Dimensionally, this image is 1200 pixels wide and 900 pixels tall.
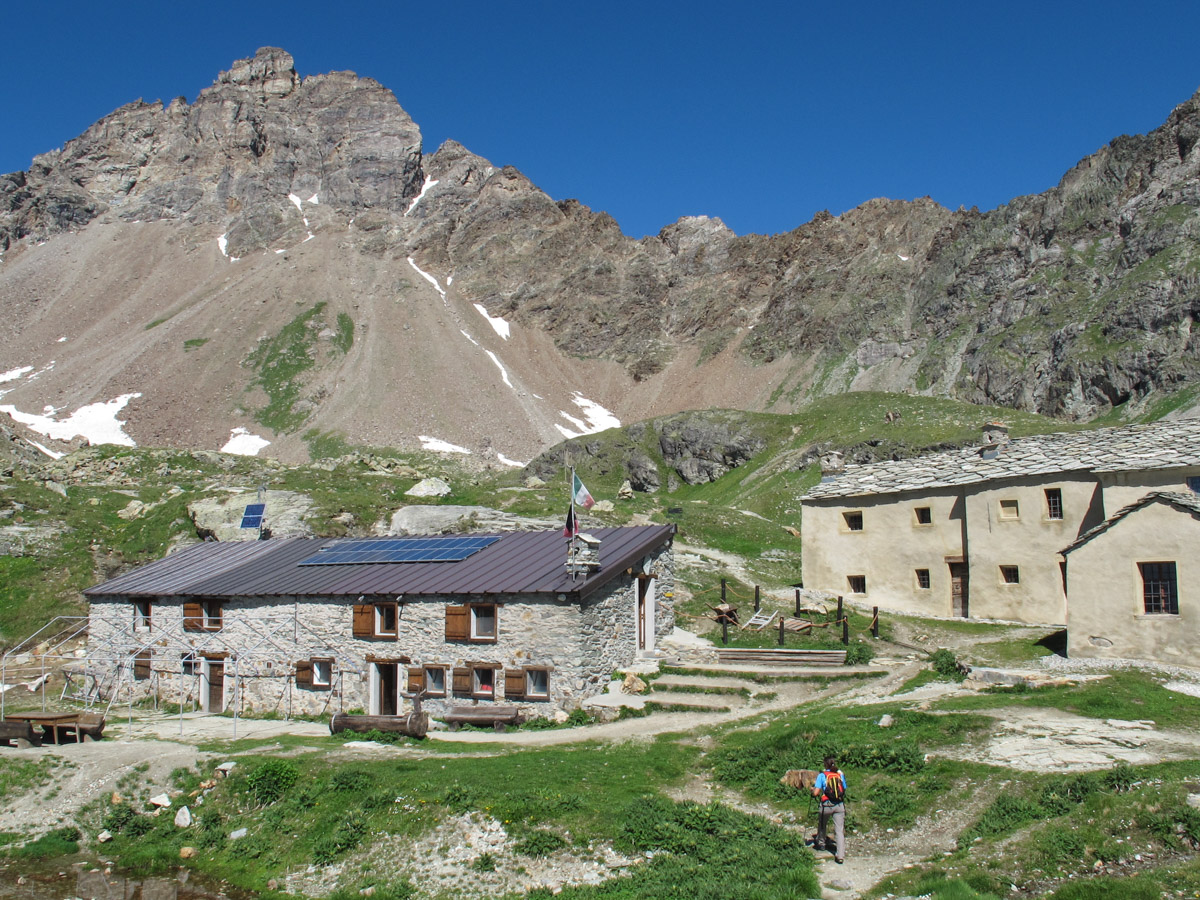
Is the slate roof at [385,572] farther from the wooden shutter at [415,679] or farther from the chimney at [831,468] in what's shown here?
the chimney at [831,468]

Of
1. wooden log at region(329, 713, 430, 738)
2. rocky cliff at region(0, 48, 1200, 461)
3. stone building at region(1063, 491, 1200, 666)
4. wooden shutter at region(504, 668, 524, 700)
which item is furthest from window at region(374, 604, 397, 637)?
rocky cliff at region(0, 48, 1200, 461)

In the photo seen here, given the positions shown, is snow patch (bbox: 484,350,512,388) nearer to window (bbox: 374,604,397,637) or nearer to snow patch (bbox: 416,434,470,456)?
snow patch (bbox: 416,434,470,456)

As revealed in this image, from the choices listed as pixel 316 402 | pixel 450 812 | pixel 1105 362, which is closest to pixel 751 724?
pixel 450 812

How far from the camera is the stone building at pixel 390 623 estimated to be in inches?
1053

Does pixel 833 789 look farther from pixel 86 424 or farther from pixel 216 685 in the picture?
pixel 86 424

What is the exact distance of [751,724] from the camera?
2339cm

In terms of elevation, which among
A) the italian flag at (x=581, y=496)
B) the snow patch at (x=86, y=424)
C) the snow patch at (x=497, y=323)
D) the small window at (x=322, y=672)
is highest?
the snow patch at (x=497, y=323)

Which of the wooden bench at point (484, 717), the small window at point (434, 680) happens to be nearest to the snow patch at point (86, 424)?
the small window at point (434, 680)

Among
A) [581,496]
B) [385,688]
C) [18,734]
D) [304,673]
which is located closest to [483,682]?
[385,688]

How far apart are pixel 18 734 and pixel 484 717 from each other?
1362 cm

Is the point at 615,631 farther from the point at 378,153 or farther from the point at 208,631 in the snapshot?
the point at 378,153

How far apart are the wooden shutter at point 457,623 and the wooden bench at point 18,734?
1236 centimetres

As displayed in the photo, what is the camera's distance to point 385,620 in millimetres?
29031

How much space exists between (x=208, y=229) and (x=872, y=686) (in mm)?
193413
